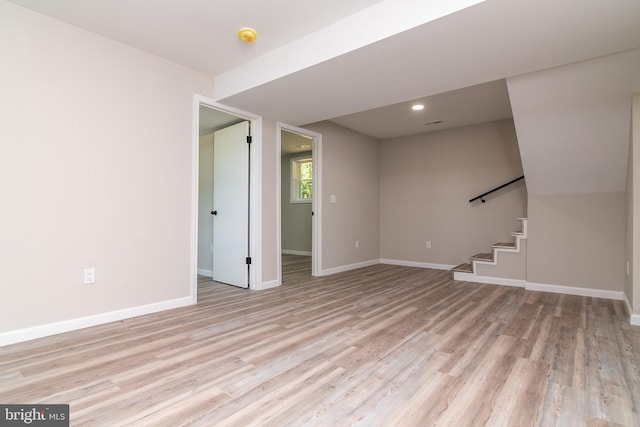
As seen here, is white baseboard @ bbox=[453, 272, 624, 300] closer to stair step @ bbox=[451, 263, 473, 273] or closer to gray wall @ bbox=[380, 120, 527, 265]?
stair step @ bbox=[451, 263, 473, 273]

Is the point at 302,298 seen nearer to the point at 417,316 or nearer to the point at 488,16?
the point at 417,316

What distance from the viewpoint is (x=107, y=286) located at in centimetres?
269

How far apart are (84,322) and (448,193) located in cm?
516

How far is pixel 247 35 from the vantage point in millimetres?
2586

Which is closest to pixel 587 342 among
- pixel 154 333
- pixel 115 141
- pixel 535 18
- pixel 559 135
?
pixel 559 135

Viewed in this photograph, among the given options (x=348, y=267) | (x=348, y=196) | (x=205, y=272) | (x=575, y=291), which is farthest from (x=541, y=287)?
(x=205, y=272)

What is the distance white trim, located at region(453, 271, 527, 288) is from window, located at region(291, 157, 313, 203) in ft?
12.3

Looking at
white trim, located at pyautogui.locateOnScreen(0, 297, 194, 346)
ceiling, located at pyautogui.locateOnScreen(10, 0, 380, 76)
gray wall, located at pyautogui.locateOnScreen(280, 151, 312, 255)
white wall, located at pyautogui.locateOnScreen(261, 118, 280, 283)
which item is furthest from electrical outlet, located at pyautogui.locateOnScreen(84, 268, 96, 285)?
gray wall, located at pyautogui.locateOnScreen(280, 151, 312, 255)

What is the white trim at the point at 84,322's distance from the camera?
7.33 feet

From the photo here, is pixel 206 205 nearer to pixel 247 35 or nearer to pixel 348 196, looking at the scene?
pixel 348 196

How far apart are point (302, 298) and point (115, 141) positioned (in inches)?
91.4

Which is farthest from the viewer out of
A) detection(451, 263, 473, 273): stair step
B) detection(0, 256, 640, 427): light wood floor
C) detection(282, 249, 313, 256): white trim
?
detection(282, 249, 313, 256): white trim

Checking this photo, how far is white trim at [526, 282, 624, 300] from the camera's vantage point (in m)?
3.57

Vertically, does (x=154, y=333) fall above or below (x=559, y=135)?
below
